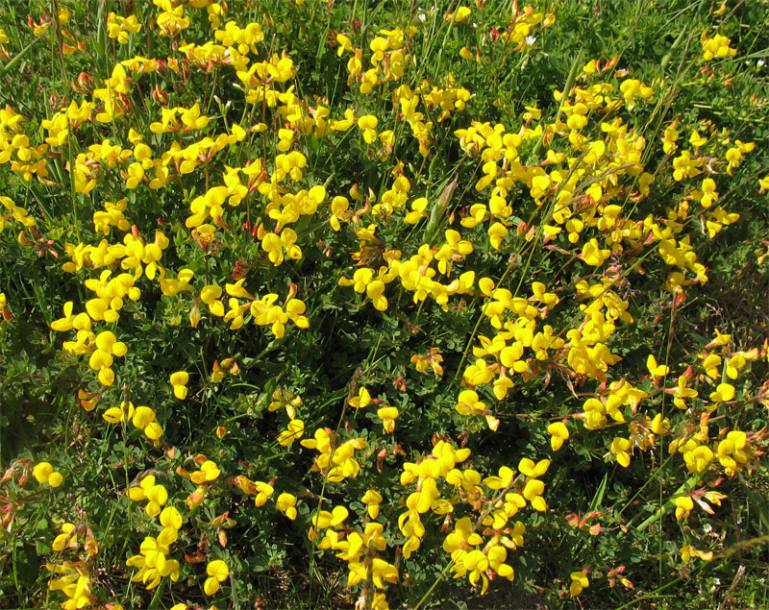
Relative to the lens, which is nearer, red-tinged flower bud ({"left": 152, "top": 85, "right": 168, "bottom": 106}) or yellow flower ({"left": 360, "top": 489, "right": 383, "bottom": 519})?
yellow flower ({"left": 360, "top": 489, "right": 383, "bottom": 519})

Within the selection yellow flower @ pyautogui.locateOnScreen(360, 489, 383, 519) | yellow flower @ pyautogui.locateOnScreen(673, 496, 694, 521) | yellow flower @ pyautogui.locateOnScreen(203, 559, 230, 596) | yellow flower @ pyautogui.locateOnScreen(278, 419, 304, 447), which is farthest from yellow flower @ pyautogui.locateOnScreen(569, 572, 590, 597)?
yellow flower @ pyautogui.locateOnScreen(203, 559, 230, 596)

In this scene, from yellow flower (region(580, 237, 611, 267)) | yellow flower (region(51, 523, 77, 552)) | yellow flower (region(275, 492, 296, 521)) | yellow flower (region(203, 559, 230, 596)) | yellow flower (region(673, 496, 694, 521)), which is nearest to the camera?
yellow flower (region(51, 523, 77, 552))

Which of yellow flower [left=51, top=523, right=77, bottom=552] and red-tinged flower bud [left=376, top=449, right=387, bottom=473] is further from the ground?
red-tinged flower bud [left=376, top=449, right=387, bottom=473]

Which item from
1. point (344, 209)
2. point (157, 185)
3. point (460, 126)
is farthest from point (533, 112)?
point (157, 185)

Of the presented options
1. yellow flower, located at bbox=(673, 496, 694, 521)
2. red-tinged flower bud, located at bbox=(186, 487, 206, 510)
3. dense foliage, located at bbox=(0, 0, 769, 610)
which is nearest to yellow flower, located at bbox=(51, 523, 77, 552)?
dense foliage, located at bbox=(0, 0, 769, 610)

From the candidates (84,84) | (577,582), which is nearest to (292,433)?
(577,582)

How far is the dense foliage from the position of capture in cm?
265

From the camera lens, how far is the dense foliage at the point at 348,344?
2.65 metres

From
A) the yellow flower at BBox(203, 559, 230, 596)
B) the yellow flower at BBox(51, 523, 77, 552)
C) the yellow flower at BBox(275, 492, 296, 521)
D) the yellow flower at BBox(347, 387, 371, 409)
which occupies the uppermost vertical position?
the yellow flower at BBox(347, 387, 371, 409)

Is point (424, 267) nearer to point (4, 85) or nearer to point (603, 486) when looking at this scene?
point (603, 486)

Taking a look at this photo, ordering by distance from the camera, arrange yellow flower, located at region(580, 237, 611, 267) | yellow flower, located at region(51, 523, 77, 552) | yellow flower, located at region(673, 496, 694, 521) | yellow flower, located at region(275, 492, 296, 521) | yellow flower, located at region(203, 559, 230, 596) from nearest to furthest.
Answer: yellow flower, located at region(51, 523, 77, 552), yellow flower, located at region(203, 559, 230, 596), yellow flower, located at region(275, 492, 296, 521), yellow flower, located at region(673, 496, 694, 521), yellow flower, located at region(580, 237, 611, 267)

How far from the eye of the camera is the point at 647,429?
289 centimetres

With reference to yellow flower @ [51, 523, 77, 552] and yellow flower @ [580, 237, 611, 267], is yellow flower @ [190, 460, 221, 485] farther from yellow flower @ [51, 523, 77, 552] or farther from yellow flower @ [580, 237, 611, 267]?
yellow flower @ [580, 237, 611, 267]

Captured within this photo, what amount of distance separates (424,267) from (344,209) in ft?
1.31
